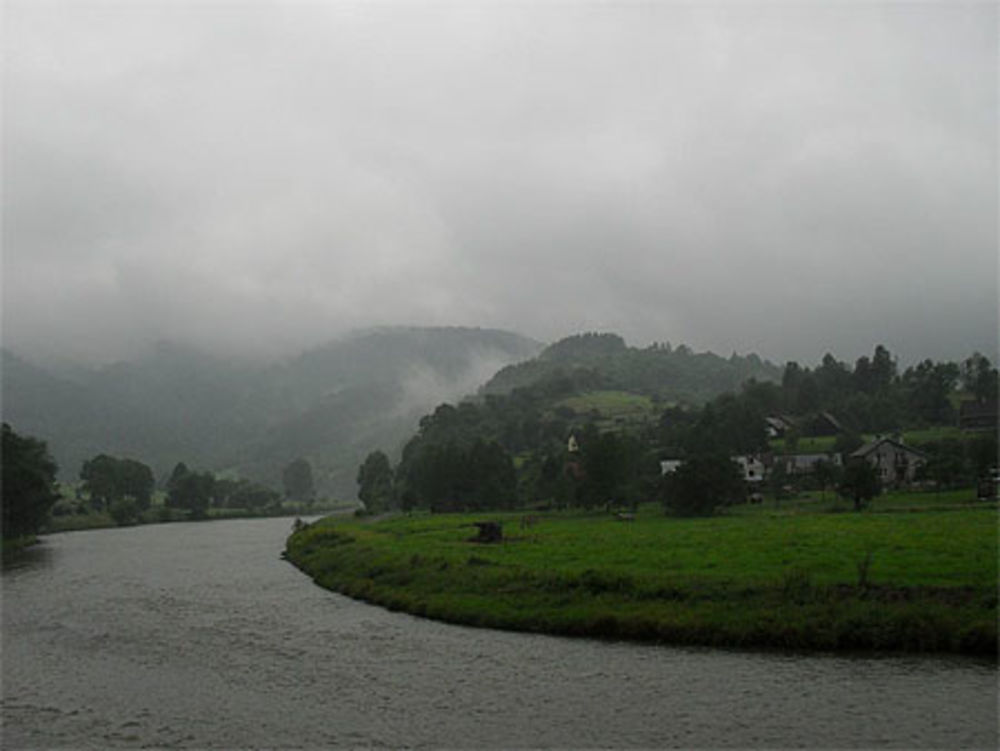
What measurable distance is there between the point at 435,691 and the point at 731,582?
17.1m

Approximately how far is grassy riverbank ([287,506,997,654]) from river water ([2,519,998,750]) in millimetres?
1635

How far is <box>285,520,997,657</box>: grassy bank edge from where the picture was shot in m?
33.0

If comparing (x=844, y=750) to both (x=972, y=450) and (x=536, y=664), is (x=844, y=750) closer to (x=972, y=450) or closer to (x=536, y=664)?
(x=536, y=664)

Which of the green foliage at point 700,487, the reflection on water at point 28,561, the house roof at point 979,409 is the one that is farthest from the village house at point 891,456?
the reflection on water at point 28,561

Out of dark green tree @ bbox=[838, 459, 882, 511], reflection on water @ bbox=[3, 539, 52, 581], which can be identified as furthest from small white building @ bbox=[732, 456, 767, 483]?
reflection on water @ bbox=[3, 539, 52, 581]

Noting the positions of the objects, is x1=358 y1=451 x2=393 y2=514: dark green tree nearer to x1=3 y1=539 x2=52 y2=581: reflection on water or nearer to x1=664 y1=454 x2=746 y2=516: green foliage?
x1=3 y1=539 x2=52 y2=581: reflection on water

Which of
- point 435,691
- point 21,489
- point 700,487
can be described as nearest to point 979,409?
point 700,487

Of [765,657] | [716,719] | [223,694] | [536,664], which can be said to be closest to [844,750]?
[716,719]

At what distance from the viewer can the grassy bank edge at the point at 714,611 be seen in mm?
33031

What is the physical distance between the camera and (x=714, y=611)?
3766cm

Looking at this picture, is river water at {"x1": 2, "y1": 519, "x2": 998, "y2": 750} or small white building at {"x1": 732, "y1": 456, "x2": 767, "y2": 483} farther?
small white building at {"x1": 732, "y1": 456, "x2": 767, "y2": 483}

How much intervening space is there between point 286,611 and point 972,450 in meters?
86.9

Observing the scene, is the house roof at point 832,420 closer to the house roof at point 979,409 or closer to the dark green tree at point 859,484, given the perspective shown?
the house roof at point 979,409

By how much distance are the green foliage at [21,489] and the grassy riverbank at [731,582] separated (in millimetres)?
65648
